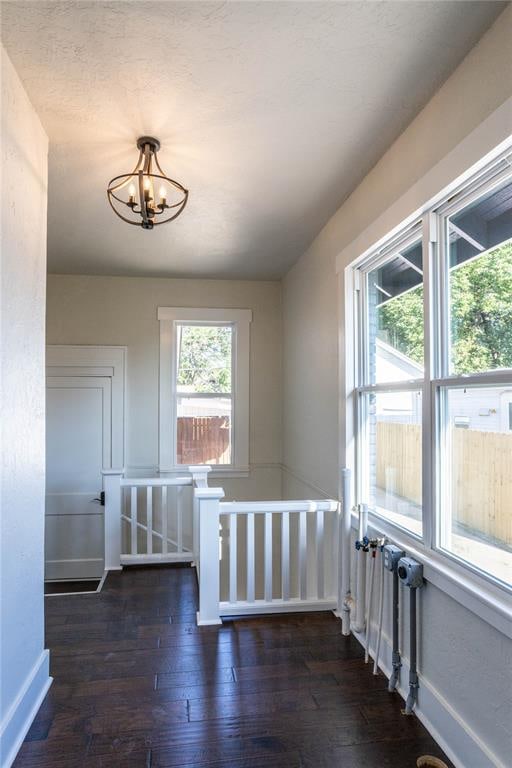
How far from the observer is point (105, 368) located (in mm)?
4629

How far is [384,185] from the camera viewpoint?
2.43 meters

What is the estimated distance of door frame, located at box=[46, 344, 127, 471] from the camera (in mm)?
4562

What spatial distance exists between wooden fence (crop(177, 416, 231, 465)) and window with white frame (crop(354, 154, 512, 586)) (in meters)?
2.34

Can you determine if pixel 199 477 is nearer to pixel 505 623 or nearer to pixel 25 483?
pixel 25 483

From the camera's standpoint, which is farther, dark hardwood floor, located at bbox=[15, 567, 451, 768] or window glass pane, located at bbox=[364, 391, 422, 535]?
window glass pane, located at bbox=[364, 391, 422, 535]

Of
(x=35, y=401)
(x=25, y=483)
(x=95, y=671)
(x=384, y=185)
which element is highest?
(x=384, y=185)

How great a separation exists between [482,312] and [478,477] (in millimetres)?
631

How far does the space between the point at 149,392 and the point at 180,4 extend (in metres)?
3.55

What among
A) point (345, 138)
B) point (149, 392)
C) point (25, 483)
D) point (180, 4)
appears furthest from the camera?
point (149, 392)

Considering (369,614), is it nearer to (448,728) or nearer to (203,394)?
(448,728)

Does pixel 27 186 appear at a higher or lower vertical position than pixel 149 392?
higher

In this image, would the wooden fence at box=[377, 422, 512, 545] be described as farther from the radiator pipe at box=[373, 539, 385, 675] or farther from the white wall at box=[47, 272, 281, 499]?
the white wall at box=[47, 272, 281, 499]

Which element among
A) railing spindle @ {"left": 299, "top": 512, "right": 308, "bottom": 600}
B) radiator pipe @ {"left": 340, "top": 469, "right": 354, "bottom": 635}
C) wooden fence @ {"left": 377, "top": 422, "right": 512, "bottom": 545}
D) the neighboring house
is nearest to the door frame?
railing spindle @ {"left": 299, "top": 512, "right": 308, "bottom": 600}

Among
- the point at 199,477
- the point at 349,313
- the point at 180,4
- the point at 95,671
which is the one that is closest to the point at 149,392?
the point at 199,477
